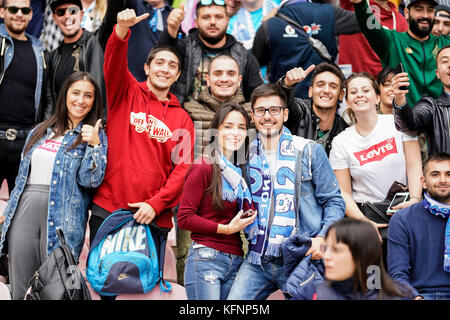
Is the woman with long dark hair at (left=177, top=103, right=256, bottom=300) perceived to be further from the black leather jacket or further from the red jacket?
the red jacket

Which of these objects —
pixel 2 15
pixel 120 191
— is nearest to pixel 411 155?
pixel 120 191

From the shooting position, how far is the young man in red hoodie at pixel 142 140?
4438 millimetres

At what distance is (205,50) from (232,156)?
5.46 ft

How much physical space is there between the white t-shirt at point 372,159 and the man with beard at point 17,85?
8.63 feet

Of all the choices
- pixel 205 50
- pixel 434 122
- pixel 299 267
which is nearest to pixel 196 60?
pixel 205 50

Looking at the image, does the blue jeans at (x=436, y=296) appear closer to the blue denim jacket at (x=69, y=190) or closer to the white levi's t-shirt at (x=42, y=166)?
the blue denim jacket at (x=69, y=190)

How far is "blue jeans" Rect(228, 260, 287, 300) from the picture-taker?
393 cm

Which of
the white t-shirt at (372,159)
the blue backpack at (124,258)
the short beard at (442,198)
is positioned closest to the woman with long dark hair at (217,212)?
the blue backpack at (124,258)

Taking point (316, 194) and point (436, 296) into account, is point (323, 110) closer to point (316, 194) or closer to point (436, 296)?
point (316, 194)

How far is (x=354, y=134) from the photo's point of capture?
192 inches

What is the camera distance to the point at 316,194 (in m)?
4.13

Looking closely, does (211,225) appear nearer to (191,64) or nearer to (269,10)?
(191,64)

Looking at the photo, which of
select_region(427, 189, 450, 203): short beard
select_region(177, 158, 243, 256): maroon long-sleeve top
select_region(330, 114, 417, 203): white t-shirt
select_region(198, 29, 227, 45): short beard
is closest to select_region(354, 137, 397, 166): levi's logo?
select_region(330, 114, 417, 203): white t-shirt

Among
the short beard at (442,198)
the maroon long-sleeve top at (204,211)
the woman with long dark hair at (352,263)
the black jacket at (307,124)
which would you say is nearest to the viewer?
the woman with long dark hair at (352,263)
